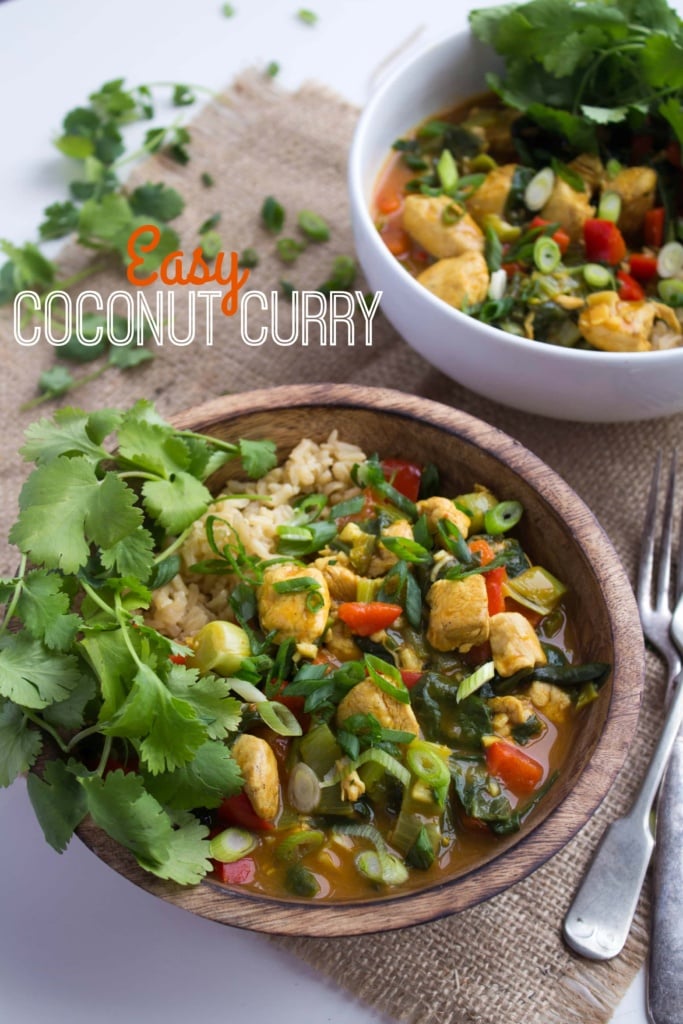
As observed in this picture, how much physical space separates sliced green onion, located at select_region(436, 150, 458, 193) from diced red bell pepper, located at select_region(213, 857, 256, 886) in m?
2.31

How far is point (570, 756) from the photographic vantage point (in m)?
2.56

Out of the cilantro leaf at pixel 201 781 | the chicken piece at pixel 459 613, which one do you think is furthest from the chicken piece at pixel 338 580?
the cilantro leaf at pixel 201 781

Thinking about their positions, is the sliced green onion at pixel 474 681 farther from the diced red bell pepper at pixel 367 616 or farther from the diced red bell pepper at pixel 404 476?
the diced red bell pepper at pixel 404 476

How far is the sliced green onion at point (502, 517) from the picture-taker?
280 cm

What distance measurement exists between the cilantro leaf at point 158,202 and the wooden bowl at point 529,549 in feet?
4.56

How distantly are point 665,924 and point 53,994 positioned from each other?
1.60 meters

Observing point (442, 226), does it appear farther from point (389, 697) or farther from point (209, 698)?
point (209, 698)

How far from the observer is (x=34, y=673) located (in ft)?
7.86

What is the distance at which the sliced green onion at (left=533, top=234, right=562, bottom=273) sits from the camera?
11.0ft

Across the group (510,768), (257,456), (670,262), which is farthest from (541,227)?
(510,768)

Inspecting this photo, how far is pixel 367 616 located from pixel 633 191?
1.80 m

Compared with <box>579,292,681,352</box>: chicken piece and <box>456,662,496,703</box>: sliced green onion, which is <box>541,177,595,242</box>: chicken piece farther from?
<box>456,662,496,703</box>: sliced green onion

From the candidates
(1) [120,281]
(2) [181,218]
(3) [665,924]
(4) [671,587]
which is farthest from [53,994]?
(2) [181,218]

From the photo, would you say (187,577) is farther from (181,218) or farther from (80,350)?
(181,218)
